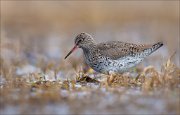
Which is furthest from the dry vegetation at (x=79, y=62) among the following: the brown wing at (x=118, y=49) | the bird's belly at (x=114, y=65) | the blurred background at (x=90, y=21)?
the brown wing at (x=118, y=49)

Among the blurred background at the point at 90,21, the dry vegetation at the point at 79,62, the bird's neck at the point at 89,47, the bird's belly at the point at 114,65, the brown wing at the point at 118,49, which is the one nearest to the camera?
the dry vegetation at the point at 79,62

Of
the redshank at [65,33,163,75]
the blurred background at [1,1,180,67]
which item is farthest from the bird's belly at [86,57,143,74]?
the blurred background at [1,1,180,67]

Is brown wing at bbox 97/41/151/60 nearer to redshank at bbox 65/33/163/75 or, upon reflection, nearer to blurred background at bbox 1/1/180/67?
redshank at bbox 65/33/163/75

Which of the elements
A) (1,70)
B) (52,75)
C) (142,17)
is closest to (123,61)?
(52,75)

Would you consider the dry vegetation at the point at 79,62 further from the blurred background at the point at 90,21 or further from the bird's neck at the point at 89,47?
the bird's neck at the point at 89,47

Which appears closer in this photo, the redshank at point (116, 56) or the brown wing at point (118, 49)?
the redshank at point (116, 56)

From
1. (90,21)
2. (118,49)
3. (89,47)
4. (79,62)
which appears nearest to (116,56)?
(118,49)

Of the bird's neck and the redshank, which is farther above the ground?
the bird's neck

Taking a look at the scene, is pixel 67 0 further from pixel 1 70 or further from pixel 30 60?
pixel 1 70
